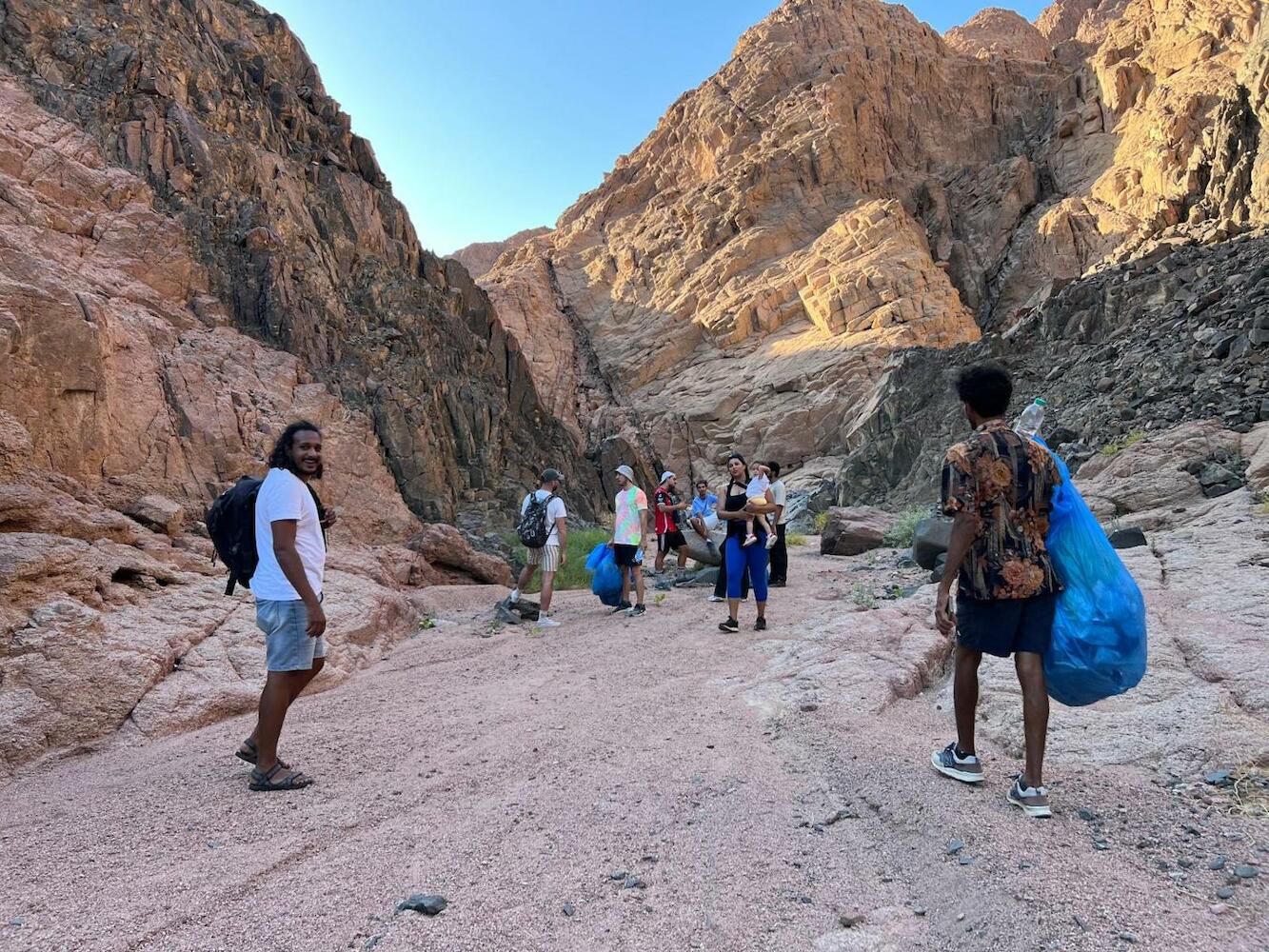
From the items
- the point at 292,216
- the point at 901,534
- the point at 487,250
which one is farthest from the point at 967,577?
the point at 487,250

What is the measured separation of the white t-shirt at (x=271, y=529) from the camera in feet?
11.3

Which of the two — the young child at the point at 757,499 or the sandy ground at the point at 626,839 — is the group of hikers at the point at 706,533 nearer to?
the young child at the point at 757,499

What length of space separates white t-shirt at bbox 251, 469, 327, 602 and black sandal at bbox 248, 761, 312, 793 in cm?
78

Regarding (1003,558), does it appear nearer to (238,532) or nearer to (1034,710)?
(1034,710)

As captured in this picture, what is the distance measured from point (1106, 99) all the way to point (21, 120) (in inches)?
2102

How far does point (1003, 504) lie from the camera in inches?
117

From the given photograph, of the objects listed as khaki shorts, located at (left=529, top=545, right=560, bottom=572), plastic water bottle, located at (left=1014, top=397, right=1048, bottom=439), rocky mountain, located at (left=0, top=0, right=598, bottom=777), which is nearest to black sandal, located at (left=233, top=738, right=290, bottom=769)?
rocky mountain, located at (left=0, top=0, right=598, bottom=777)

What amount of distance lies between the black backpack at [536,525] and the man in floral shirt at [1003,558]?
5.46 meters

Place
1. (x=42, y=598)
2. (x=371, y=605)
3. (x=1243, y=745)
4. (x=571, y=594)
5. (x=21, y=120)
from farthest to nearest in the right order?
(x=21, y=120) < (x=571, y=594) < (x=371, y=605) < (x=42, y=598) < (x=1243, y=745)

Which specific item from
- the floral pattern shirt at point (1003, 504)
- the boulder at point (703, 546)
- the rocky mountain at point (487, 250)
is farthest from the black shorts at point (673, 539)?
the rocky mountain at point (487, 250)

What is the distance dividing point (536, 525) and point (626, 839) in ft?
17.9

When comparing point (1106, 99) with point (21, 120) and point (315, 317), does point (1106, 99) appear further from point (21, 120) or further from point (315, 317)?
point (21, 120)

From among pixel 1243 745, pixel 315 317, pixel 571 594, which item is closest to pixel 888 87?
pixel 315 317

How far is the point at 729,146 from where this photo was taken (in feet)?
168
